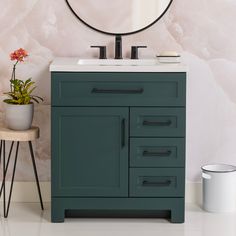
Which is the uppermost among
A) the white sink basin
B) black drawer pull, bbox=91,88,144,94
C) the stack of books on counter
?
the stack of books on counter

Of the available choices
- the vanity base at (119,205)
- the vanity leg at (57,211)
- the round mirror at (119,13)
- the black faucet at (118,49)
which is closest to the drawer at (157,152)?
the vanity base at (119,205)

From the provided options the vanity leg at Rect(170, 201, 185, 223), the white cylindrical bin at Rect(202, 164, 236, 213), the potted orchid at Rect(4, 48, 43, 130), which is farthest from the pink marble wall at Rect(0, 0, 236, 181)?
the vanity leg at Rect(170, 201, 185, 223)

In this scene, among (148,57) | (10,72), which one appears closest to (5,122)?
(10,72)

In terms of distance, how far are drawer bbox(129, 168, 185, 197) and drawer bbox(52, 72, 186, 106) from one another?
377 mm

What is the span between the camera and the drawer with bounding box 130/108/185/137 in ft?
14.0

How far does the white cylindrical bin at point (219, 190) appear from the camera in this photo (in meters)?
4.54

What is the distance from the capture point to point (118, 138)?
4.28 metres

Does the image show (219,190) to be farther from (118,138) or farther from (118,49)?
(118,49)

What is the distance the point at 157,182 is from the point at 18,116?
2.82 feet

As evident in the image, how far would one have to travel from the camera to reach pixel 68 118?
4266 mm

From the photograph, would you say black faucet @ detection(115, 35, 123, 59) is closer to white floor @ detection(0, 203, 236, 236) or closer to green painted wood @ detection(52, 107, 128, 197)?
green painted wood @ detection(52, 107, 128, 197)

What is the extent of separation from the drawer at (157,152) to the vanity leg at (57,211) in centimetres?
46

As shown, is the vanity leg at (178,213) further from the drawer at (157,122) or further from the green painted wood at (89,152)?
the drawer at (157,122)

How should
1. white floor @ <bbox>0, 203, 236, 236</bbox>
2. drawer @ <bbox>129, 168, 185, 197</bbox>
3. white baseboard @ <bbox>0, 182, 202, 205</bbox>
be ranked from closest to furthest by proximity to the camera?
1. white floor @ <bbox>0, 203, 236, 236</bbox>
2. drawer @ <bbox>129, 168, 185, 197</bbox>
3. white baseboard @ <bbox>0, 182, 202, 205</bbox>
